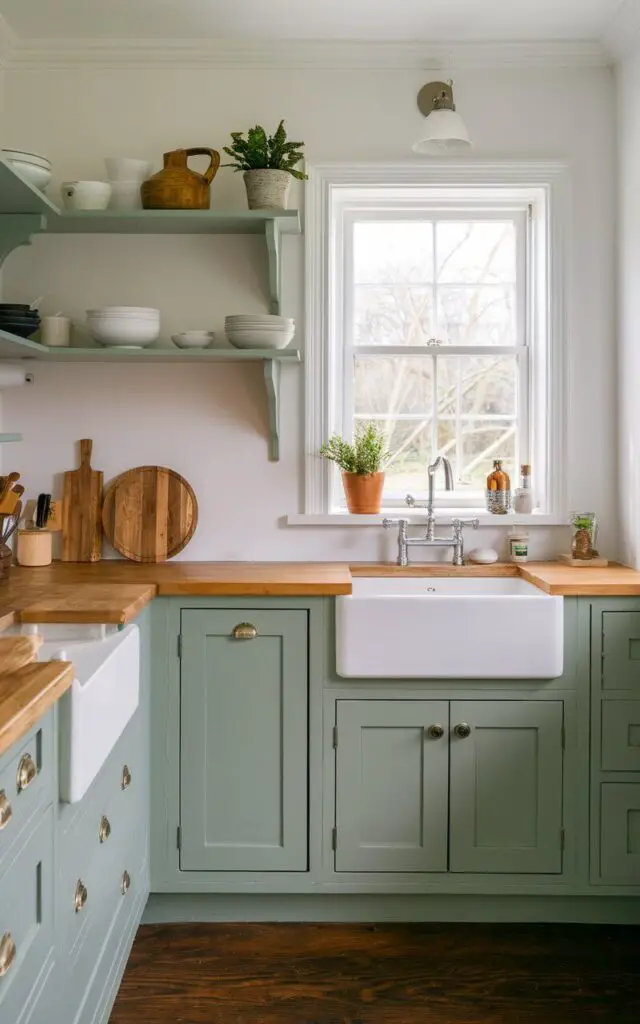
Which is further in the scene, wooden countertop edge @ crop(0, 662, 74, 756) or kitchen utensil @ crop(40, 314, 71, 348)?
kitchen utensil @ crop(40, 314, 71, 348)

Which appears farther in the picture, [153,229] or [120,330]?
[153,229]

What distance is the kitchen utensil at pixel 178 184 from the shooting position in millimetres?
2979

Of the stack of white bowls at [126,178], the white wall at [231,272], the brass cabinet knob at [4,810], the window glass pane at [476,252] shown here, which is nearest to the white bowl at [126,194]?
the stack of white bowls at [126,178]

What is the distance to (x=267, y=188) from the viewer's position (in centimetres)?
299

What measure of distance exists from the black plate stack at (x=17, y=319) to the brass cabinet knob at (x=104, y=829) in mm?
1477

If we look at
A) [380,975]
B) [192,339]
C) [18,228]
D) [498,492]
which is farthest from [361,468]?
[380,975]

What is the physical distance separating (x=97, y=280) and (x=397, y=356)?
108 cm

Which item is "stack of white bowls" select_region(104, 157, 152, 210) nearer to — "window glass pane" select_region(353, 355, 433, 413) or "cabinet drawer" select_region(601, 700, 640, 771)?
"window glass pane" select_region(353, 355, 433, 413)

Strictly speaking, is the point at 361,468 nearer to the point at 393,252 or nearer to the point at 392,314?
the point at 392,314

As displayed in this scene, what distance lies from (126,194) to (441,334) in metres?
1.19

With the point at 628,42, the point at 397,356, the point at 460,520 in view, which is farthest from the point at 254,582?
the point at 628,42

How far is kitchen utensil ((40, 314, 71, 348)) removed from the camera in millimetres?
3115

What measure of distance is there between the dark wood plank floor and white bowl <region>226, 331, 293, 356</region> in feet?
5.81

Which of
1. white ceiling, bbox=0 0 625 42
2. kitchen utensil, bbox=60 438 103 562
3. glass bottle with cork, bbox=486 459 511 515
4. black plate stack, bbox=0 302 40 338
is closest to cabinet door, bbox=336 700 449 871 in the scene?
glass bottle with cork, bbox=486 459 511 515
